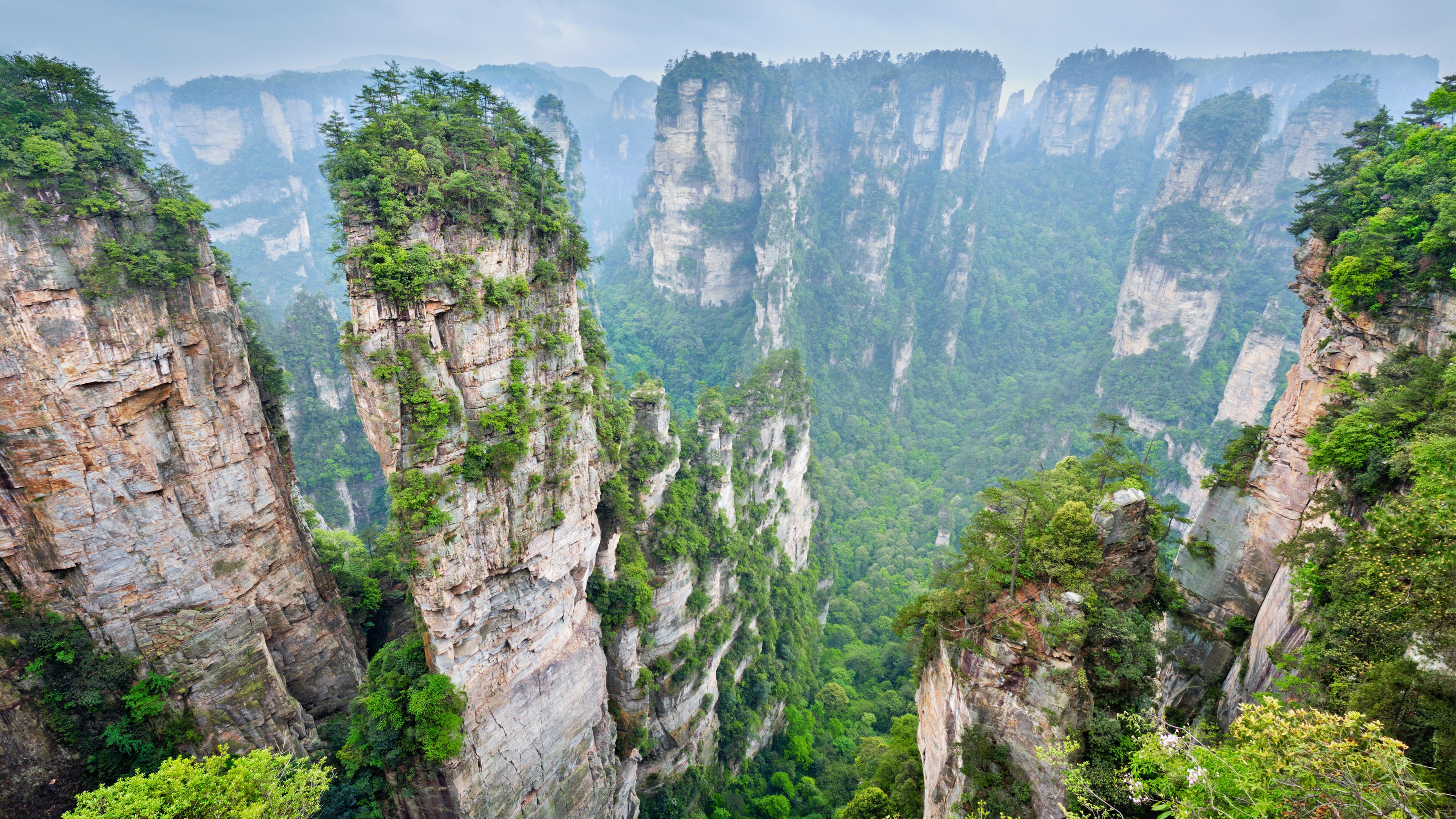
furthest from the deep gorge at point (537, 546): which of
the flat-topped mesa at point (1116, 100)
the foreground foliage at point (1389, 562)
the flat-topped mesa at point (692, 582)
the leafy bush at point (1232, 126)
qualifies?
the flat-topped mesa at point (1116, 100)

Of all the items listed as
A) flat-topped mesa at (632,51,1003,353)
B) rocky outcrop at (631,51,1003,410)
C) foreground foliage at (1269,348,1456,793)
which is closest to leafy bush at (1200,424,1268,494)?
foreground foliage at (1269,348,1456,793)

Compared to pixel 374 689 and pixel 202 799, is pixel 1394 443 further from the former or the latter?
pixel 374 689

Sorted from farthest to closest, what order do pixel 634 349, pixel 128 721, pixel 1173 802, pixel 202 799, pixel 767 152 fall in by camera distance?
pixel 767 152 < pixel 634 349 < pixel 128 721 < pixel 202 799 < pixel 1173 802

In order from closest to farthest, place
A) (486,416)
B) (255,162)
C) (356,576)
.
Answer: (486,416), (356,576), (255,162)

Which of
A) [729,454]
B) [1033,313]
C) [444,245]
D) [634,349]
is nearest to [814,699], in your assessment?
[729,454]

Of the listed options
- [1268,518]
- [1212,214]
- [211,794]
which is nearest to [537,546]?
[211,794]

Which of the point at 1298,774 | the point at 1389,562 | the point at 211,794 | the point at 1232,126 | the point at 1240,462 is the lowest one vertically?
the point at 211,794

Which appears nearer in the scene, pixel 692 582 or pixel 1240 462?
pixel 1240 462

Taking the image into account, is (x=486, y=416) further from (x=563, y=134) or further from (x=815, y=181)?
(x=815, y=181)
